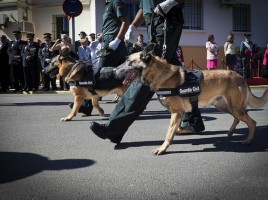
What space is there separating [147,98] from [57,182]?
1.82m

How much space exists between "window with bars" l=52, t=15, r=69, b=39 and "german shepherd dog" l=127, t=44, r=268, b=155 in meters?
17.1

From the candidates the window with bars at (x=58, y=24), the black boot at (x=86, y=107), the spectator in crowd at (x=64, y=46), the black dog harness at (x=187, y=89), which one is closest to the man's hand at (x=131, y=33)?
A: the black dog harness at (x=187, y=89)

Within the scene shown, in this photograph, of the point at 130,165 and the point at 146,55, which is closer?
the point at 130,165

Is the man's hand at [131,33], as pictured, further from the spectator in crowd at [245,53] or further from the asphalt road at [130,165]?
the spectator in crowd at [245,53]

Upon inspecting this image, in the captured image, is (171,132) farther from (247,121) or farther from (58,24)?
(58,24)

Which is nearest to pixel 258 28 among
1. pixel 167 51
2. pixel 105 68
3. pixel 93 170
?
pixel 105 68

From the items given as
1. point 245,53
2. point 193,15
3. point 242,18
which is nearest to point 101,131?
point 245,53

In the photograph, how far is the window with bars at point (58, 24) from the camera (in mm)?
20875

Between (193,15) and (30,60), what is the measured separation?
10.9 metres

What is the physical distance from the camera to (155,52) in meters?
4.78

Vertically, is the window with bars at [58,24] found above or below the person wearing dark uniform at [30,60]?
above

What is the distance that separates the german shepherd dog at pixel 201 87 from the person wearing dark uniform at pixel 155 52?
34 cm

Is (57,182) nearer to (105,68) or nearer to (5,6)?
(105,68)

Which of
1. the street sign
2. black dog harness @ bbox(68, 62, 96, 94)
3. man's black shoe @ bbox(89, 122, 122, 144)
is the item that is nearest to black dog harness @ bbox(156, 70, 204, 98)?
man's black shoe @ bbox(89, 122, 122, 144)
